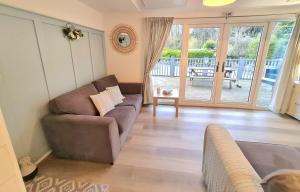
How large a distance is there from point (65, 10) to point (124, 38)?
155 cm

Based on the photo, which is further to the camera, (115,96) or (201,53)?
(201,53)

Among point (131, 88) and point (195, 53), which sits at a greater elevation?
point (195, 53)

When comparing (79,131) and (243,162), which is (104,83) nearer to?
(79,131)

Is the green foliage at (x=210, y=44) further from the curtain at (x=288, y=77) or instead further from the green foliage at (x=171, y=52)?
the curtain at (x=288, y=77)

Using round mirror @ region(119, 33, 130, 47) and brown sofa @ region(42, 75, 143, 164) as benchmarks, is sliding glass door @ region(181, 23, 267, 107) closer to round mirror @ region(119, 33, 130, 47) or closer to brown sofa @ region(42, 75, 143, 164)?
round mirror @ region(119, 33, 130, 47)

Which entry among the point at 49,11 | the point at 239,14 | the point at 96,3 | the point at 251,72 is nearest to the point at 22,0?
the point at 49,11

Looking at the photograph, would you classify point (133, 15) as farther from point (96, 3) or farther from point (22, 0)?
point (22, 0)

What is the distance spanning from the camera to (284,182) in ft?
2.43

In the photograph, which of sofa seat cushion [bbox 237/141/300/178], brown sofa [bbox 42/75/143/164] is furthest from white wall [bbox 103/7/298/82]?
sofa seat cushion [bbox 237/141/300/178]

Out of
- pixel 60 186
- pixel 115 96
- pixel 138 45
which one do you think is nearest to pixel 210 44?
pixel 138 45

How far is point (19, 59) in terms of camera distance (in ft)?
5.73

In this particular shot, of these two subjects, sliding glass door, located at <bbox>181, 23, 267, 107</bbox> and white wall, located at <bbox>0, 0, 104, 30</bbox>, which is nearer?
white wall, located at <bbox>0, 0, 104, 30</bbox>

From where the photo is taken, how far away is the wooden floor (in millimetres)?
1813

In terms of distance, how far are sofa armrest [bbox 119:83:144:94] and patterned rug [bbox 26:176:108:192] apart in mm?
2236
